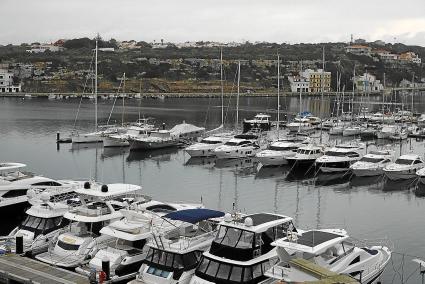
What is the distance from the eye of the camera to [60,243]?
20.4m

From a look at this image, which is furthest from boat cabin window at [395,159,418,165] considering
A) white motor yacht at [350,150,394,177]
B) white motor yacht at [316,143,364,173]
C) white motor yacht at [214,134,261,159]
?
white motor yacht at [214,134,261,159]

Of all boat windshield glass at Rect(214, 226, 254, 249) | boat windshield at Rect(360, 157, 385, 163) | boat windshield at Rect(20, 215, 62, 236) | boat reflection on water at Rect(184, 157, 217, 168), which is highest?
boat windshield glass at Rect(214, 226, 254, 249)

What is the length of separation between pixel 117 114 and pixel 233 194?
66.4 meters

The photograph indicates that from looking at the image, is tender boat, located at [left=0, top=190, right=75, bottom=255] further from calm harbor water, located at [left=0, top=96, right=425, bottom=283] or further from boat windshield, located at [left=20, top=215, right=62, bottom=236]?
calm harbor water, located at [left=0, top=96, right=425, bottom=283]

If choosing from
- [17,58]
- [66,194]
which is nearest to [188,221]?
[66,194]

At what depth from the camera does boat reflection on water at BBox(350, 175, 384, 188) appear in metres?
38.6

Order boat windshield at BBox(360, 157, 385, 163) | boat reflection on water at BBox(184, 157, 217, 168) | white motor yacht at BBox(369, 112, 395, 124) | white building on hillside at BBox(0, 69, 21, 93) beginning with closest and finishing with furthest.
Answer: boat windshield at BBox(360, 157, 385, 163)
boat reflection on water at BBox(184, 157, 217, 168)
white motor yacht at BBox(369, 112, 395, 124)
white building on hillside at BBox(0, 69, 21, 93)

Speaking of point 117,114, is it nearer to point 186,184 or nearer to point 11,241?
point 186,184

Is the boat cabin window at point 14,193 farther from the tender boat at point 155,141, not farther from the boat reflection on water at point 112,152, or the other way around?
the tender boat at point 155,141

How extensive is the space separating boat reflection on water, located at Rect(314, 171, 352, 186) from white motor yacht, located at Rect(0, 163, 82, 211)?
17.9m

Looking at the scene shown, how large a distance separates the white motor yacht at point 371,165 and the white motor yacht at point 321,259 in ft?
69.4

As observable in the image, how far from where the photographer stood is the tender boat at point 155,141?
52688 mm

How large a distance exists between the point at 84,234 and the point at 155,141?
32843 mm

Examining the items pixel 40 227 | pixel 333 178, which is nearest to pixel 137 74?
pixel 333 178
